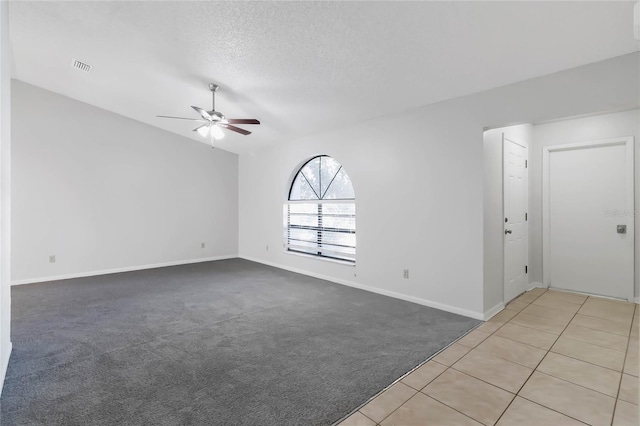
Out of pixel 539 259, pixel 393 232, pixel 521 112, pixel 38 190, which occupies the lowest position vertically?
pixel 539 259

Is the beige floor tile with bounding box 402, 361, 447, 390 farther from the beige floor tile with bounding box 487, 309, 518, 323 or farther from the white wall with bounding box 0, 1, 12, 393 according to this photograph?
the white wall with bounding box 0, 1, 12, 393

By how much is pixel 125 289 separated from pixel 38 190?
2.44 meters

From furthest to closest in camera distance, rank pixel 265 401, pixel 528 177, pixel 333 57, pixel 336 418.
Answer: pixel 528 177, pixel 333 57, pixel 265 401, pixel 336 418

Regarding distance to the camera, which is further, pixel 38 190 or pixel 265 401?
pixel 38 190

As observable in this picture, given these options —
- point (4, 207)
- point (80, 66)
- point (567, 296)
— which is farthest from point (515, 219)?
point (80, 66)

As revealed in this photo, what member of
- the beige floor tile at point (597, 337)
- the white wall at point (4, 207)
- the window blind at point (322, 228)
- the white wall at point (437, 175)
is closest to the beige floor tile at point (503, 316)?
the white wall at point (437, 175)

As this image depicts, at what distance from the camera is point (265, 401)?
1998 millimetres

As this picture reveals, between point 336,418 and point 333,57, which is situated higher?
point 333,57

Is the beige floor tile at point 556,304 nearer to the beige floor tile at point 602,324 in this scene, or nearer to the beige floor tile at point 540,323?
the beige floor tile at point 602,324

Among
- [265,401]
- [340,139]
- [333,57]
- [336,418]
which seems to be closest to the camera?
[336,418]

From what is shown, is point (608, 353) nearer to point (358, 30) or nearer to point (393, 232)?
point (393, 232)

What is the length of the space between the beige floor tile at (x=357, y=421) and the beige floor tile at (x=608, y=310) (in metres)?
3.27

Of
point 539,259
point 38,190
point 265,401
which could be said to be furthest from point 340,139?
point 38,190

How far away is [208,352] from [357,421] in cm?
149
